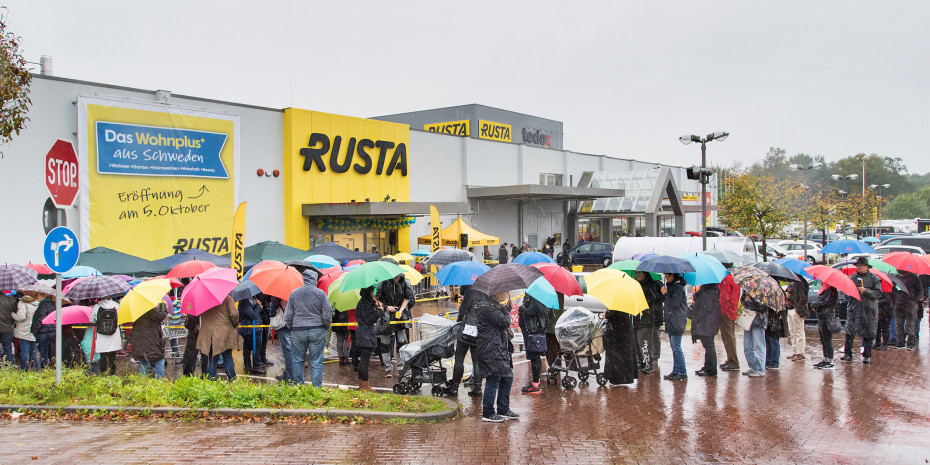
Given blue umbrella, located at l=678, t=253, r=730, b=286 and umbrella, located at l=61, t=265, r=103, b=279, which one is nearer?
blue umbrella, located at l=678, t=253, r=730, b=286

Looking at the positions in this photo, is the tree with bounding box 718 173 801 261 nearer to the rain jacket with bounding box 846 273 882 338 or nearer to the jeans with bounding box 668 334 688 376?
the rain jacket with bounding box 846 273 882 338

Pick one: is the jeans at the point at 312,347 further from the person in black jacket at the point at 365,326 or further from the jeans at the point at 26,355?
the jeans at the point at 26,355

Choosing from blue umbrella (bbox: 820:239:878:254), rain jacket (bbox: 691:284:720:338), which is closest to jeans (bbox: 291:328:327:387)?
rain jacket (bbox: 691:284:720:338)

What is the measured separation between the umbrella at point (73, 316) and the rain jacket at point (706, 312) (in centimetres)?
923

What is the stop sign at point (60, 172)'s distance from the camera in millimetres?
8289

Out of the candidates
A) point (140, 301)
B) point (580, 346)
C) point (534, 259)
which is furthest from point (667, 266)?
point (140, 301)

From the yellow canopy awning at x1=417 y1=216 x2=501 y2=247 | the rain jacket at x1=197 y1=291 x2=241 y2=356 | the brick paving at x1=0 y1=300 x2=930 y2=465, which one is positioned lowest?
the brick paving at x1=0 y1=300 x2=930 y2=465

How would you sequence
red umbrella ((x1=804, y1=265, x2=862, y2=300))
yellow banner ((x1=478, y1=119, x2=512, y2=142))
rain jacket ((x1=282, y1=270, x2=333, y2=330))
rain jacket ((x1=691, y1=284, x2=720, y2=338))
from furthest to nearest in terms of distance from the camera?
yellow banner ((x1=478, y1=119, x2=512, y2=142)), red umbrella ((x1=804, y1=265, x2=862, y2=300)), rain jacket ((x1=691, y1=284, x2=720, y2=338)), rain jacket ((x1=282, y1=270, x2=333, y2=330))

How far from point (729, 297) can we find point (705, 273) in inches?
31.3

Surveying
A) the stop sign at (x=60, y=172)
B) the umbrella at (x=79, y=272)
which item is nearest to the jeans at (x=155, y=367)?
the stop sign at (x=60, y=172)

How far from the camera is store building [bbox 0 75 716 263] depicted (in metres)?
18.8

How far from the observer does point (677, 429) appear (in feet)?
25.4

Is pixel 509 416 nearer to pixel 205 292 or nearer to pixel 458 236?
pixel 205 292

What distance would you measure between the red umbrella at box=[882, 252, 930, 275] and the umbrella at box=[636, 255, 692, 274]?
558 centimetres
